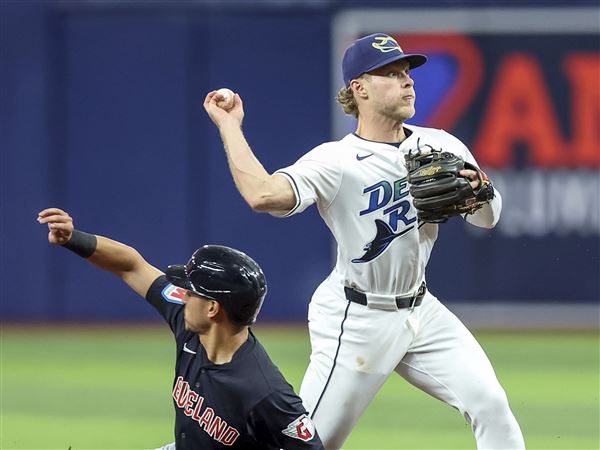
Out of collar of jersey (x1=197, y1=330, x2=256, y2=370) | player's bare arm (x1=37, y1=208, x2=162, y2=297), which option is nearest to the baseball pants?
collar of jersey (x1=197, y1=330, x2=256, y2=370)

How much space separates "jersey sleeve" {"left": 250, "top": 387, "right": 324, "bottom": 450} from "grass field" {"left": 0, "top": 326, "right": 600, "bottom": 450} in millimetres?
2683

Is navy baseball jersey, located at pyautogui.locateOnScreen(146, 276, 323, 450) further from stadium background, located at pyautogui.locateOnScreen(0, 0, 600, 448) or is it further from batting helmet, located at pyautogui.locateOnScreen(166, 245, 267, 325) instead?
stadium background, located at pyautogui.locateOnScreen(0, 0, 600, 448)

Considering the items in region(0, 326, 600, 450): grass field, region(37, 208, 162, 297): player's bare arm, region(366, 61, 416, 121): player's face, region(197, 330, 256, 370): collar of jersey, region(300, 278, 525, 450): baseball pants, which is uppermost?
region(366, 61, 416, 121): player's face

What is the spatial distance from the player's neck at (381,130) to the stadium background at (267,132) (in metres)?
7.88

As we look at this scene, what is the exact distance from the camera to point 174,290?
16.0ft

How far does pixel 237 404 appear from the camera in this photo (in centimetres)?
444

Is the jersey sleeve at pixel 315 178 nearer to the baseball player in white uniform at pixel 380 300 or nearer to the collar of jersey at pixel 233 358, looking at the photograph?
the baseball player in white uniform at pixel 380 300

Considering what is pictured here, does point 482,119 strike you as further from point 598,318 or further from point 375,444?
point 375,444

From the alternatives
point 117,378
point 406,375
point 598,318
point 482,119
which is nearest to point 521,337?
point 598,318

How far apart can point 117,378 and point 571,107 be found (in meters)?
6.63

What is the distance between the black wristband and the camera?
16.0ft

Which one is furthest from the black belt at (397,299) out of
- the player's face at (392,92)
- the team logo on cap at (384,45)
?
the team logo on cap at (384,45)

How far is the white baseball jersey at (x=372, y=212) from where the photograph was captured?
5.17 metres

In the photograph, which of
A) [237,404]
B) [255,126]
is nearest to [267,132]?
[255,126]
